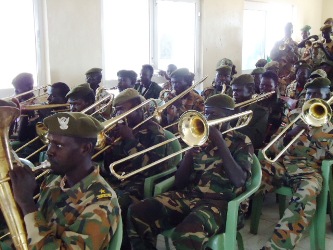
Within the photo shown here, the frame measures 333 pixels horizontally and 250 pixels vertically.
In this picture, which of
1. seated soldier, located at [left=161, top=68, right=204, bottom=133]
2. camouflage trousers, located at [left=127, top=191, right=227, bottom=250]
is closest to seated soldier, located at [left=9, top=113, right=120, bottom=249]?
camouflage trousers, located at [left=127, top=191, right=227, bottom=250]

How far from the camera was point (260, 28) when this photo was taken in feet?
30.2

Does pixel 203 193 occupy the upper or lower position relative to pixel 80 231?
lower

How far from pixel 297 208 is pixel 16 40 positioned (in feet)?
13.0

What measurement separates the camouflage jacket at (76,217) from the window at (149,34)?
174 inches

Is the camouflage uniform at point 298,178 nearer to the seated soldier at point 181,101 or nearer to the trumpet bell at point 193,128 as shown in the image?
the trumpet bell at point 193,128

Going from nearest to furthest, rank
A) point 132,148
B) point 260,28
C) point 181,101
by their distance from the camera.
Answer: point 132,148 → point 181,101 → point 260,28

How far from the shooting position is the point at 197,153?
2.81 meters

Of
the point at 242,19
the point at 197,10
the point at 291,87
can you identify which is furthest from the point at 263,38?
the point at 291,87

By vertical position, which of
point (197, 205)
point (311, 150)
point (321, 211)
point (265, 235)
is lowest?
point (265, 235)

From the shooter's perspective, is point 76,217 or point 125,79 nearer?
point 76,217

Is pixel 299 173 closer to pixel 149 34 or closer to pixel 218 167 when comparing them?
pixel 218 167

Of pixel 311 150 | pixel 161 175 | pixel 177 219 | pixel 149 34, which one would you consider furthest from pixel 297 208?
pixel 149 34

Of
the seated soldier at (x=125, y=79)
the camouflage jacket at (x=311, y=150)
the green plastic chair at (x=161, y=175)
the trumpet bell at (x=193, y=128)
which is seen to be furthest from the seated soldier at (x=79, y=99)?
the camouflage jacket at (x=311, y=150)

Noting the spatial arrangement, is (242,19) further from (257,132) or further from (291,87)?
(257,132)
